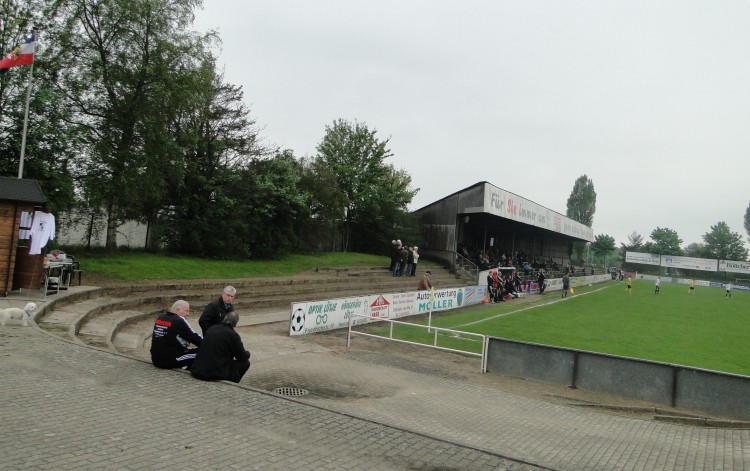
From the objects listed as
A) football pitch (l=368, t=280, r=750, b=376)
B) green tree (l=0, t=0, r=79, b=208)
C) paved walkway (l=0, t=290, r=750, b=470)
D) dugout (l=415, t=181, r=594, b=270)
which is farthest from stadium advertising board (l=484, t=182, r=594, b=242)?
paved walkway (l=0, t=290, r=750, b=470)

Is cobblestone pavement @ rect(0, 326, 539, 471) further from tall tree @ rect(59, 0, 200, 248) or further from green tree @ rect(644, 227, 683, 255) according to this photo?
green tree @ rect(644, 227, 683, 255)

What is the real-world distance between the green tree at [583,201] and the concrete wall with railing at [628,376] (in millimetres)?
111513

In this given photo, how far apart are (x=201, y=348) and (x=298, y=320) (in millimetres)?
7639

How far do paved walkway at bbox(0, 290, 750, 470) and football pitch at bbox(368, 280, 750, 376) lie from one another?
633 cm

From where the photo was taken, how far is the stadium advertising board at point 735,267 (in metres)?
89.0

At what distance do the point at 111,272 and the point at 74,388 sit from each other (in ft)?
44.4

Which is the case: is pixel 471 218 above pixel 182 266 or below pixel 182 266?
above

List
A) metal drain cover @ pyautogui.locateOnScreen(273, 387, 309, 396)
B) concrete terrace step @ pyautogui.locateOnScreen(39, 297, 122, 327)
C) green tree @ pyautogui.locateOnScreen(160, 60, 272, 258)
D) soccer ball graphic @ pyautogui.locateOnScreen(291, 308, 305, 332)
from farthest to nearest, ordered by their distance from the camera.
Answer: green tree @ pyautogui.locateOnScreen(160, 60, 272, 258) < soccer ball graphic @ pyautogui.locateOnScreen(291, 308, 305, 332) < concrete terrace step @ pyautogui.locateOnScreen(39, 297, 122, 327) < metal drain cover @ pyautogui.locateOnScreen(273, 387, 309, 396)

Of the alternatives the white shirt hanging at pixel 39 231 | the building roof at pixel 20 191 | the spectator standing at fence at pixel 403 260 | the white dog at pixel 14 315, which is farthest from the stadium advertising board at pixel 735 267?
the white dog at pixel 14 315

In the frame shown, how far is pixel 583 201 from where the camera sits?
11569 centimetres

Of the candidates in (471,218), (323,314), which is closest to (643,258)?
(471,218)

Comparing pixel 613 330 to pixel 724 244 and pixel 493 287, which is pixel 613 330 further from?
pixel 724 244

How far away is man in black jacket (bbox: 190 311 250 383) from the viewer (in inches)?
297

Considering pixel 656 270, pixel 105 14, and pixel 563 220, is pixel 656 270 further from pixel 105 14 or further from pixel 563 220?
pixel 105 14
